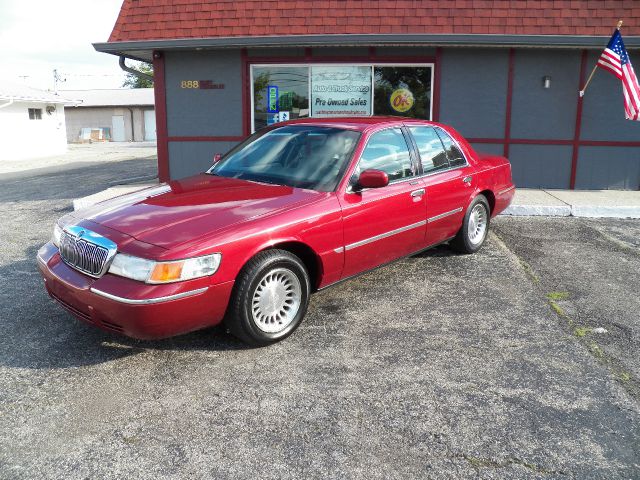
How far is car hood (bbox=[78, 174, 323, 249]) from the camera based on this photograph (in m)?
3.60

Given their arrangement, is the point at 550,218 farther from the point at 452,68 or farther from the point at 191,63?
the point at 191,63

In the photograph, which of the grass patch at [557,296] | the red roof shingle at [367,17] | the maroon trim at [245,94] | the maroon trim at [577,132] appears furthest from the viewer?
the maroon trim at [245,94]

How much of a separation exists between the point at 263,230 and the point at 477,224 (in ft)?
11.2

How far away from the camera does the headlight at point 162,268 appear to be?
3.36 meters

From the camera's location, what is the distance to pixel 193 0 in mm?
10438

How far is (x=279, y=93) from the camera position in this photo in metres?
10.8

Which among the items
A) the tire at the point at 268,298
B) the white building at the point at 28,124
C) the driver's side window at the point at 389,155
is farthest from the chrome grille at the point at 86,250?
the white building at the point at 28,124

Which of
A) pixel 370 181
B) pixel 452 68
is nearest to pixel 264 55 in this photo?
pixel 452 68

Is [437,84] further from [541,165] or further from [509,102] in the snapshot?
[541,165]

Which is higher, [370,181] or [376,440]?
[370,181]

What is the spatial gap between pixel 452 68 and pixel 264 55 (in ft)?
11.8

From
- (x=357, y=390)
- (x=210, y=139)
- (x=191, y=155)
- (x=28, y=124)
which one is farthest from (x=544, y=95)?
(x=28, y=124)

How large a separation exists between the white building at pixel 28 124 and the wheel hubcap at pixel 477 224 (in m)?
24.5

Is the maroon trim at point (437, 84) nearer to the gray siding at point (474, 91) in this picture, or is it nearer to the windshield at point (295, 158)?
the gray siding at point (474, 91)
